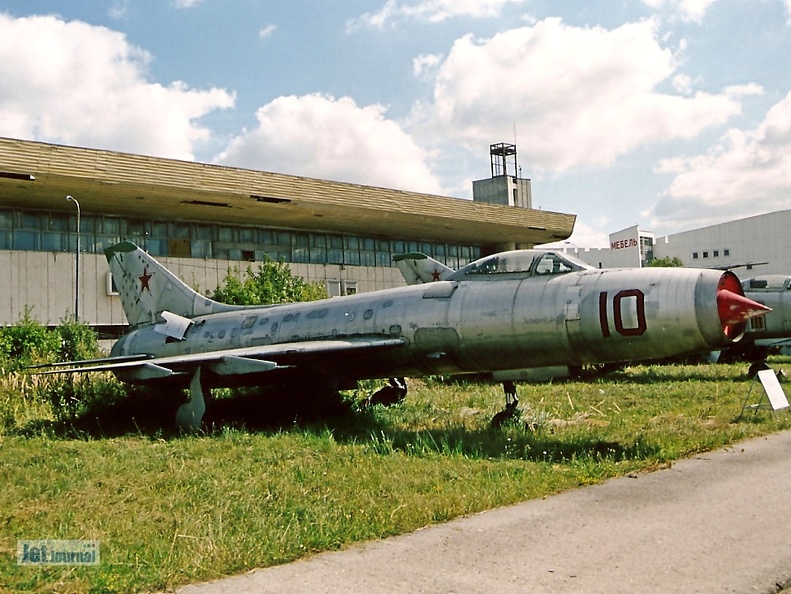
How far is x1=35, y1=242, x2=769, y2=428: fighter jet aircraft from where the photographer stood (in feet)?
31.9

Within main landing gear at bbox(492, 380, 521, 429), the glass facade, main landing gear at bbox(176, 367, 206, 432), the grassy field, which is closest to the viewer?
the grassy field

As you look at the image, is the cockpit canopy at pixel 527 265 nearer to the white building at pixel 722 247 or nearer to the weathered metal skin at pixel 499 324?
the weathered metal skin at pixel 499 324

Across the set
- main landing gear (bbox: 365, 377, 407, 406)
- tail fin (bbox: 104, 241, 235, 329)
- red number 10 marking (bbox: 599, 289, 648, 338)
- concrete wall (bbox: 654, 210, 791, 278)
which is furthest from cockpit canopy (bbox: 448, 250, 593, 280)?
concrete wall (bbox: 654, 210, 791, 278)

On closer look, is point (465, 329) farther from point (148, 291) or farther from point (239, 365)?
Result: point (148, 291)

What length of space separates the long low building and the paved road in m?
28.4

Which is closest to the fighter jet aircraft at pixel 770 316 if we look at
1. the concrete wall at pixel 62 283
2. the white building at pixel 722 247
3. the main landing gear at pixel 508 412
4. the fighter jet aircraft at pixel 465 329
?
the fighter jet aircraft at pixel 465 329

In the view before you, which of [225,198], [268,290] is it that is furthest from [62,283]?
[268,290]

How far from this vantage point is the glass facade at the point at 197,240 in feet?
113

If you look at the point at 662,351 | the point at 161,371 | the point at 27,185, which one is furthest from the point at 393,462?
the point at 27,185

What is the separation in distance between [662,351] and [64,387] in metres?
12.6

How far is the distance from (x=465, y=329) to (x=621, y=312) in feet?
8.48

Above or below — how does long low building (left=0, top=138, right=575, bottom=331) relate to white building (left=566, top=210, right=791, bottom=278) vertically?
below

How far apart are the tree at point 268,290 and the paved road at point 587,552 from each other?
86.0 feet

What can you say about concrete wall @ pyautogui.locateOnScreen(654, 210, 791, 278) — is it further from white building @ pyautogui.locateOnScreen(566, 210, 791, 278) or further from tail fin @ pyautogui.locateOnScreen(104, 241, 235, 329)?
tail fin @ pyautogui.locateOnScreen(104, 241, 235, 329)
